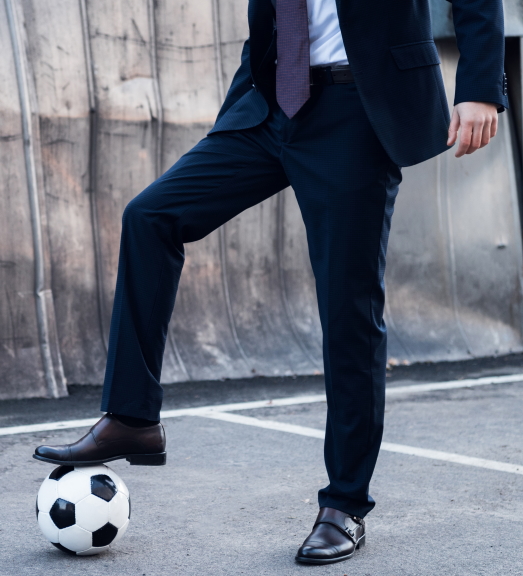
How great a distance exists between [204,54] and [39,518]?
4.11 m

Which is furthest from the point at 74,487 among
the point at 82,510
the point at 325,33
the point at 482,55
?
the point at 482,55

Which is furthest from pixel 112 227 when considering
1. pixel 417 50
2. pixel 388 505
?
pixel 417 50

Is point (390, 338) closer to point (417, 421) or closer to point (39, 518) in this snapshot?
point (417, 421)

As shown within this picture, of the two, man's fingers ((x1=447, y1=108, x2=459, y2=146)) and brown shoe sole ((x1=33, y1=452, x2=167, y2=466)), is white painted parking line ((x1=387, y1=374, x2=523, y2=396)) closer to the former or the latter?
brown shoe sole ((x1=33, y1=452, x2=167, y2=466))

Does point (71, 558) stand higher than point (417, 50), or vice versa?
point (417, 50)

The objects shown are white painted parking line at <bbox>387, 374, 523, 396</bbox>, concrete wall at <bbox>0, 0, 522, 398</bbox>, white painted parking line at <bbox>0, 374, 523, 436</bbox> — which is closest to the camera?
white painted parking line at <bbox>0, 374, 523, 436</bbox>

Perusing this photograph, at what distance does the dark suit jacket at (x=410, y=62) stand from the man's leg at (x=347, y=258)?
0.07 metres

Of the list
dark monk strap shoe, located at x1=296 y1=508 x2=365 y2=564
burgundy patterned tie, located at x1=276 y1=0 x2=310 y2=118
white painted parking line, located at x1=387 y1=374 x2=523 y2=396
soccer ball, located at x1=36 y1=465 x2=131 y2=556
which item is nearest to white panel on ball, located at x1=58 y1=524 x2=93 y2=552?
soccer ball, located at x1=36 y1=465 x2=131 y2=556

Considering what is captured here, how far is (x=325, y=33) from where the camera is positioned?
98.4 inches

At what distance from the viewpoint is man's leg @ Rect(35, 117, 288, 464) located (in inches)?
96.0

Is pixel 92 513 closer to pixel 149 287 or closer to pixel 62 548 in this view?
pixel 62 548

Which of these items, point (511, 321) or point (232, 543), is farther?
point (511, 321)

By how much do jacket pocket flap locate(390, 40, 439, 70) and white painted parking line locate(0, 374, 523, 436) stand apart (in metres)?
2.68

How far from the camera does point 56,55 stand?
17.8 ft
